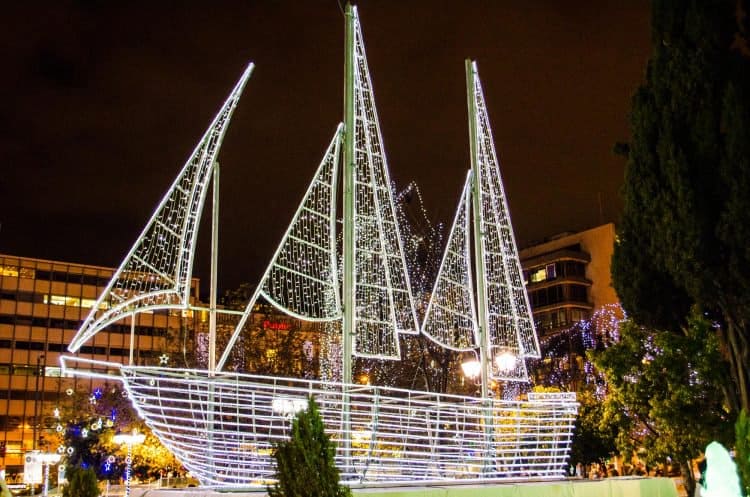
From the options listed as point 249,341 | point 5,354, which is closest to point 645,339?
point 249,341

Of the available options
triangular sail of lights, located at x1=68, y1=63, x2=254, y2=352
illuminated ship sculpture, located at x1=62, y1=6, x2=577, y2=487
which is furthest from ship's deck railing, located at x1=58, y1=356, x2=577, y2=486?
triangular sail of lights, located at x1=68, y1=63, x2=254, y2=352

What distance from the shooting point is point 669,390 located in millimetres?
25656

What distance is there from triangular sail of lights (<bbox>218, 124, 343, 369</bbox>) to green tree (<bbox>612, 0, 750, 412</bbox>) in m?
7.78

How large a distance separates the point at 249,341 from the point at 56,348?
52.1 meters

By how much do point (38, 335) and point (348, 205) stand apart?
75.7 metres

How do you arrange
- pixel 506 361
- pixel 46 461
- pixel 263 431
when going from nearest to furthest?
pixel 263 431, pixel 506 361, pixel 46 461

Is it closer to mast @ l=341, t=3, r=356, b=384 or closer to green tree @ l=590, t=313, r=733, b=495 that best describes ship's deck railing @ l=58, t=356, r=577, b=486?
mast @ l=341, t=3, r=356, b=384

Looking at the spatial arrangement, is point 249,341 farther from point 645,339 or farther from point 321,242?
point 321,242

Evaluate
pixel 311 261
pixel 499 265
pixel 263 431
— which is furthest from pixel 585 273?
pixel 263 431

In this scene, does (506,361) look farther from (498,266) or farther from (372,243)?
(372,243)

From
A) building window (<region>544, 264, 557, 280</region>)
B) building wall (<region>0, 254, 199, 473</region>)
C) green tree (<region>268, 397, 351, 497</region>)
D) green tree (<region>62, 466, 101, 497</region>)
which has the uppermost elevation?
building window (<region>544, 264, 557, 280</region>)

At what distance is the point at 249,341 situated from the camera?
4256 centimetres

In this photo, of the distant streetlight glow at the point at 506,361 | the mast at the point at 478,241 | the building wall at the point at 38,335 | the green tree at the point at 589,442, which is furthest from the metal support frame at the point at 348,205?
the building wall at the point at 38,335

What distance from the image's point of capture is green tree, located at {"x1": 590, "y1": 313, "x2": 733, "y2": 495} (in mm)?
24531
